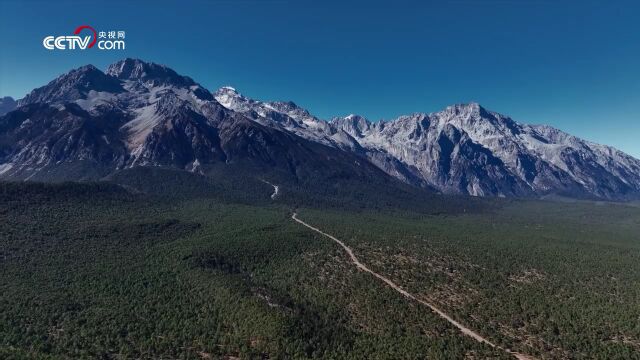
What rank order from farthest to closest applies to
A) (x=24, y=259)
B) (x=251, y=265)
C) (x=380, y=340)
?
(x=251, y=265) < (x=24, y=259) < (x=380, y=340)

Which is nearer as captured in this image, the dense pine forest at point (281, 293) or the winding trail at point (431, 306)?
the dense pine forest at point (281, 293)

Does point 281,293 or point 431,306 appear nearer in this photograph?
point 431,306

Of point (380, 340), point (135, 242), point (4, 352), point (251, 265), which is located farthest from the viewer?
point (135, 242)

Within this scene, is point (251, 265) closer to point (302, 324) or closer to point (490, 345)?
point (302, 324)

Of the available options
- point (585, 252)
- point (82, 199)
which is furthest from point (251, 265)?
point (585, 252)

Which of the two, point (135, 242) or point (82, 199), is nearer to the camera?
point (135, 242)

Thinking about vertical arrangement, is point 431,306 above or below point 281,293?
above

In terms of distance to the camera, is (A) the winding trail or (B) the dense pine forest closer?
(B) the dense pine forest

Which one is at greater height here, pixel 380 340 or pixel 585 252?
pixel 585 252
